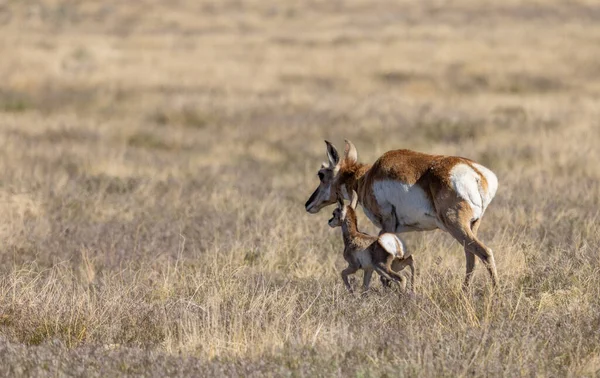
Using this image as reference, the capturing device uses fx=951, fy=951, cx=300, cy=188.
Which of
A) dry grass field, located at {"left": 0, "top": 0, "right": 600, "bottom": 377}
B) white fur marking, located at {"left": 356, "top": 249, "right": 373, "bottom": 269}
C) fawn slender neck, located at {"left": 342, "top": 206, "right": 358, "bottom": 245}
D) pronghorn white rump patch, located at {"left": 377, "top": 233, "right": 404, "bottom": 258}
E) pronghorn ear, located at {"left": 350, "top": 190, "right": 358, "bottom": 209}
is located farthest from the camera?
pronghorn ear, located at {"left": 350, "top": 190, "right": 358, "bottom": 209}

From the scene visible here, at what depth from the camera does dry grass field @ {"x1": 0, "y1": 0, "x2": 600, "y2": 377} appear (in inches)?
241

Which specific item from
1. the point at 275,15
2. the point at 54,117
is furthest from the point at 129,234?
the point at 275,15

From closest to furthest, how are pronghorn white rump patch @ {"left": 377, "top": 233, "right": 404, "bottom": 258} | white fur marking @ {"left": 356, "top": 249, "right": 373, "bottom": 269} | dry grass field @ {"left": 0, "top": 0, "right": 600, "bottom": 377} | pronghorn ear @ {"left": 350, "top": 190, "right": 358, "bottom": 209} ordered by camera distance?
dry grass field @ {"left": 0, "top": 0, "right": 600, "bottom": 377}
pronghorn white rump patch @ {"left": 377, "top": 233, "right": 404, "bottom": 258}
white fur marking @ {"left": 356, "top": 249, "right": 373, "bottom": 269}
pronghorn ear @ {"left": 350, "top": 190, "right": 358, "bottom": 209}

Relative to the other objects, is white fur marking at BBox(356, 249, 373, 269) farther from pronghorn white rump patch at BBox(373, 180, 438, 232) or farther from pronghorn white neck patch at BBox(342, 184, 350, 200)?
pronghorn white neck patch at BBox(342, 184, 350, 200)

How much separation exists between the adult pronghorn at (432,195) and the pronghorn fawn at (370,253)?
235 millimetres

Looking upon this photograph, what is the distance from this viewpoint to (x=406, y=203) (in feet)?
25.1

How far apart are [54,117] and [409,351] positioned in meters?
18.3

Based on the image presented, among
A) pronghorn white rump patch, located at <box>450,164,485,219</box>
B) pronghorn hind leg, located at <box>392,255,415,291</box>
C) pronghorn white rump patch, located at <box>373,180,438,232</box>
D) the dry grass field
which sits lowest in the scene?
the dry grass field

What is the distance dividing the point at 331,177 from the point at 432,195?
1.43 metres

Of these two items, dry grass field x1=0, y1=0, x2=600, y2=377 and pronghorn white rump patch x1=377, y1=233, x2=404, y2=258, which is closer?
dry grass field x1=0, y1=0, x2=600, y2=377

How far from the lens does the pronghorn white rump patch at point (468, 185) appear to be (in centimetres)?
729

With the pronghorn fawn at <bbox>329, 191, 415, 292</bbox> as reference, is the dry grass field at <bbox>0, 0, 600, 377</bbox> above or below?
below

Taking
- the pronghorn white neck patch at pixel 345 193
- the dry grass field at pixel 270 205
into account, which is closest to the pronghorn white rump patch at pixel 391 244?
the dry grass field at pixel 270 205

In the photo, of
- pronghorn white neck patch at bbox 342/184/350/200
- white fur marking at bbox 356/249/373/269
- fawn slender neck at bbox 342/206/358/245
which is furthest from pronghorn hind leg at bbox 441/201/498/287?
pronghorn white neck patch at bbox 342/184/350/200
